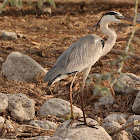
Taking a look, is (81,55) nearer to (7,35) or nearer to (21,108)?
(21,108)

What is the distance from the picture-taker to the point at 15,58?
233 inches

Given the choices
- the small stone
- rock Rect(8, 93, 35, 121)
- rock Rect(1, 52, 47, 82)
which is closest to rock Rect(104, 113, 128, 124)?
rock Rect(8, 93, 35, 121)

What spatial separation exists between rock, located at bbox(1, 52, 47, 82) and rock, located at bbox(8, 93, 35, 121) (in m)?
1.17

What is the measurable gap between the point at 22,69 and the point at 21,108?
53.2 inches

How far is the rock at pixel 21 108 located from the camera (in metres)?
4.59

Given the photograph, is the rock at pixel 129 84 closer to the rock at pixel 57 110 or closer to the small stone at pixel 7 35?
the rock at pixel 57 110

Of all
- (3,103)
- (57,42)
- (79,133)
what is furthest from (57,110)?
(57,42)

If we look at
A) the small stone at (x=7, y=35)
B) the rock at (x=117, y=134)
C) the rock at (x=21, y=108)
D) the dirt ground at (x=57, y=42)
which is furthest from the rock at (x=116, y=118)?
the small stone at (x=7, y=35)

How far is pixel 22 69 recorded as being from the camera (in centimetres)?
586

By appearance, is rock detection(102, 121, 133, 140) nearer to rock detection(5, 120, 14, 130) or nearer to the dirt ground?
the dirt ground

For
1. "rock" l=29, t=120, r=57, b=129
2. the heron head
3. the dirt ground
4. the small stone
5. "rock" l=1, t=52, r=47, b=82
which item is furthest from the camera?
the small stone

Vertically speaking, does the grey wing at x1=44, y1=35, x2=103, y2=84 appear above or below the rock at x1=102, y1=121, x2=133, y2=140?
above

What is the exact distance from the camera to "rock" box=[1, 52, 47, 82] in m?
5.86

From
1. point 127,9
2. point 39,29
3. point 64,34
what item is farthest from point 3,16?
point 127,9
